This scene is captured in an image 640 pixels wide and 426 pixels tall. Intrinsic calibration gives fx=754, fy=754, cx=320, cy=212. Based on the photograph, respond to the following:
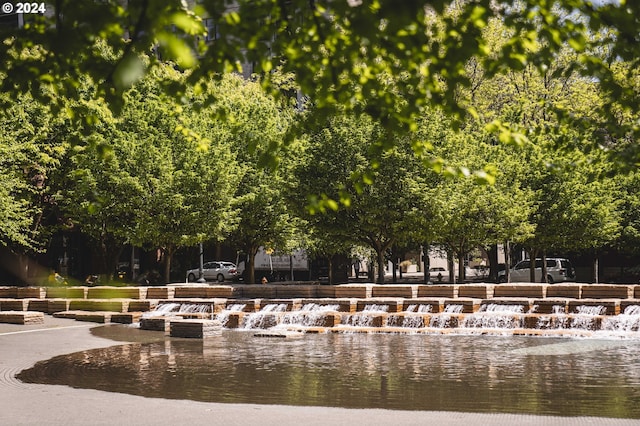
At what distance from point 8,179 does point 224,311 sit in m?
11.7

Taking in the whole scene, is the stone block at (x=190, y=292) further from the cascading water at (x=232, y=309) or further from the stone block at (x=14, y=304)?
the stone block at (x=14, y=304)

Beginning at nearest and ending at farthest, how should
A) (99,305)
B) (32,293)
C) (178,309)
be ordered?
(99,305), (178,309), (32,293)

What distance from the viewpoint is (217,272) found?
178 ft

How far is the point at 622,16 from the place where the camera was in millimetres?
6496

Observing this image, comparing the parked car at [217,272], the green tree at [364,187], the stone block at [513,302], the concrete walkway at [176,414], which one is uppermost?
the green tree at [364,187]

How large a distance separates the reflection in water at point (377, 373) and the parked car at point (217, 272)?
1324 inches

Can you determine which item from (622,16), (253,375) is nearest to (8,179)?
(253,375)

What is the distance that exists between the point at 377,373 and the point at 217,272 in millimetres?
40946

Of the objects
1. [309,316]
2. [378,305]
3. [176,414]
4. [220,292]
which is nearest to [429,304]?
[378,305]

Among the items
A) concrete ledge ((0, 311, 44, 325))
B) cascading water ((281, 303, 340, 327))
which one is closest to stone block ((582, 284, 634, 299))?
cascading water ((281, 303, 340, 327))

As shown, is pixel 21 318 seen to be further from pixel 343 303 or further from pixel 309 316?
pixel 343 303

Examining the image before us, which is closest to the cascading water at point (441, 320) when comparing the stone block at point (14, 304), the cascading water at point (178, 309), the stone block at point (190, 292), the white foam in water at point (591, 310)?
the white foam in water at point (591, 310)

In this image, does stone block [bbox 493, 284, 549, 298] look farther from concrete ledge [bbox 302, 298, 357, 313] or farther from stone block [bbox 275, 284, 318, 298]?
stone block [bbox 275, 284, 318, 298]

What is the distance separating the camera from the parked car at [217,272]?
54188mm
